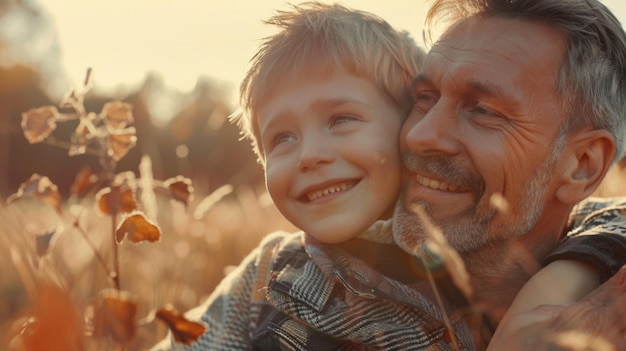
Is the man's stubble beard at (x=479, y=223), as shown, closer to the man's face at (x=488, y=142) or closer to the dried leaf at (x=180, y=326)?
the man's face at (x=488, y=142)

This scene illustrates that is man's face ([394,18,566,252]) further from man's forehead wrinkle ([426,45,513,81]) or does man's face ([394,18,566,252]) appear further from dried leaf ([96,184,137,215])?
dried leaf ([96,184,137,215])

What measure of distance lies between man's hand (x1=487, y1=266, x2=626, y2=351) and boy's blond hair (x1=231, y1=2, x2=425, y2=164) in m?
1.21

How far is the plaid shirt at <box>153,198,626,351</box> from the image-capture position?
257 centimetres

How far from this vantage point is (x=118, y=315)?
1348 mm

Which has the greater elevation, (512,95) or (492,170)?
(512,95)

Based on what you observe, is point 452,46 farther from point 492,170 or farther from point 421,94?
point 492,170

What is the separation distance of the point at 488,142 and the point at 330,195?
63cm

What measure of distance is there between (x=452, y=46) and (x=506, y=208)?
0.67 m

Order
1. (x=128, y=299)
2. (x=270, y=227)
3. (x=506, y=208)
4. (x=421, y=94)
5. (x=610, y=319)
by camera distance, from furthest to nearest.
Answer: (x=270, y=227) → (x=421, y=94) → (x=506, y=208) → (x=610, y=319) → (x=128, y=299)

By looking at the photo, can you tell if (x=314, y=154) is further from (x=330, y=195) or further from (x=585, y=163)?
(x=585, y=163)

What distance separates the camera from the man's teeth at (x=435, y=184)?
282 centimetres

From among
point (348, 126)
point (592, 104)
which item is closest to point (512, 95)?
point (592, 104)

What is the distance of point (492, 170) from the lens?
2779mm

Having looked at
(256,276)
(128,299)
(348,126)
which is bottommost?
(256,276)
